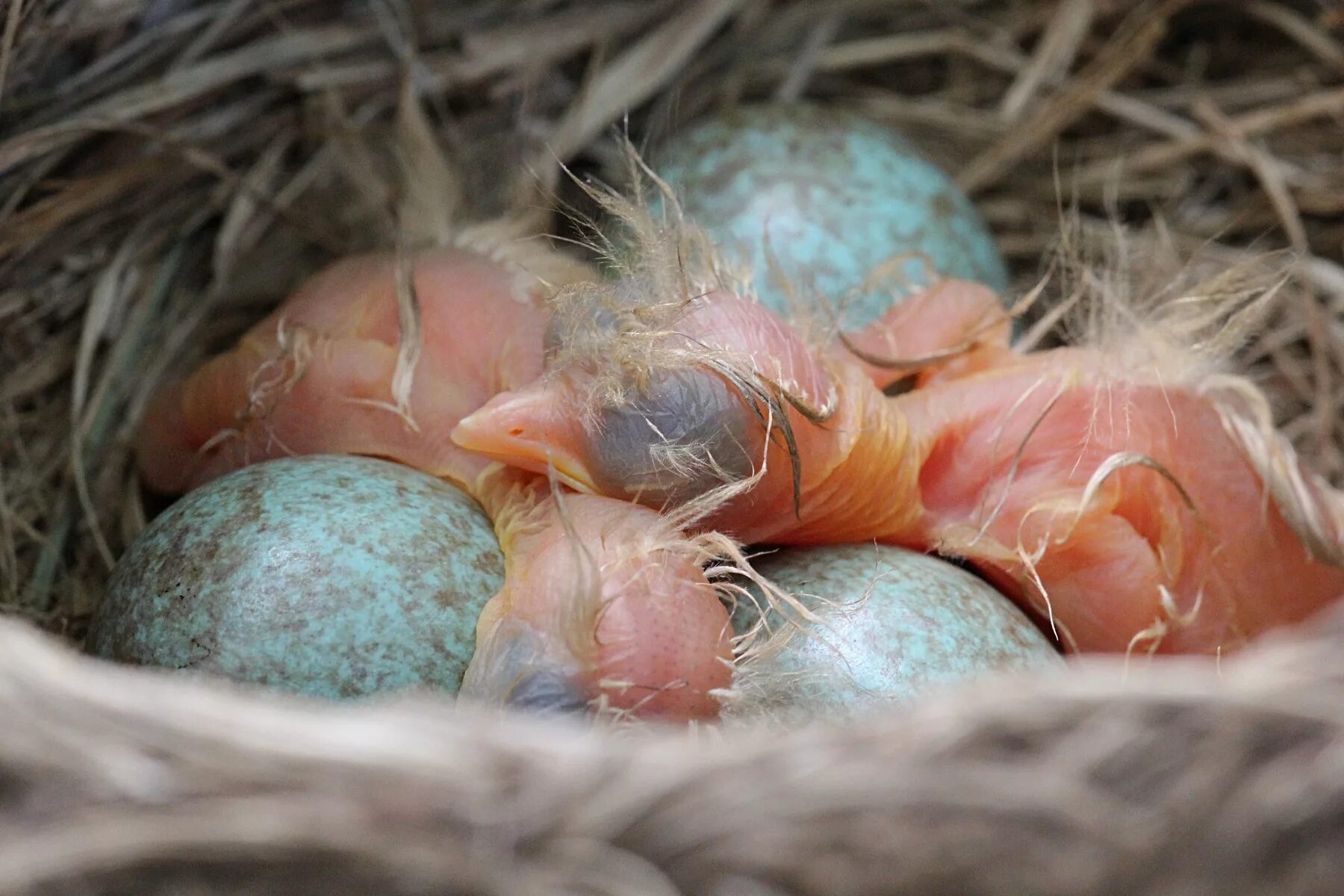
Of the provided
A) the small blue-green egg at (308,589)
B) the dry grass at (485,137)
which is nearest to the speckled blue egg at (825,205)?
the dry grass at (485,137)

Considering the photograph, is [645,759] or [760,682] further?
[760,682]

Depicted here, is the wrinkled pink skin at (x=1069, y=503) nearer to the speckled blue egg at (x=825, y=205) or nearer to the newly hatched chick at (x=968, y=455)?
the newly hatched chick at (x=968, y=455)

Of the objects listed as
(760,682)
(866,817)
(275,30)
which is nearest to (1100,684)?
(866,817)

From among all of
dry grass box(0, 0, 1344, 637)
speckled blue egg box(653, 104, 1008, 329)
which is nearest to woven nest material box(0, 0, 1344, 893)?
dry grass box(0, 0, 1344, 637)

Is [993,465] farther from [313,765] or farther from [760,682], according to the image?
[313,765]

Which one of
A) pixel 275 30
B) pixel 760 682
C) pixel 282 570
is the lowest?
pixel 760 682

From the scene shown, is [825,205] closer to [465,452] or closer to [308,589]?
[465,452]
